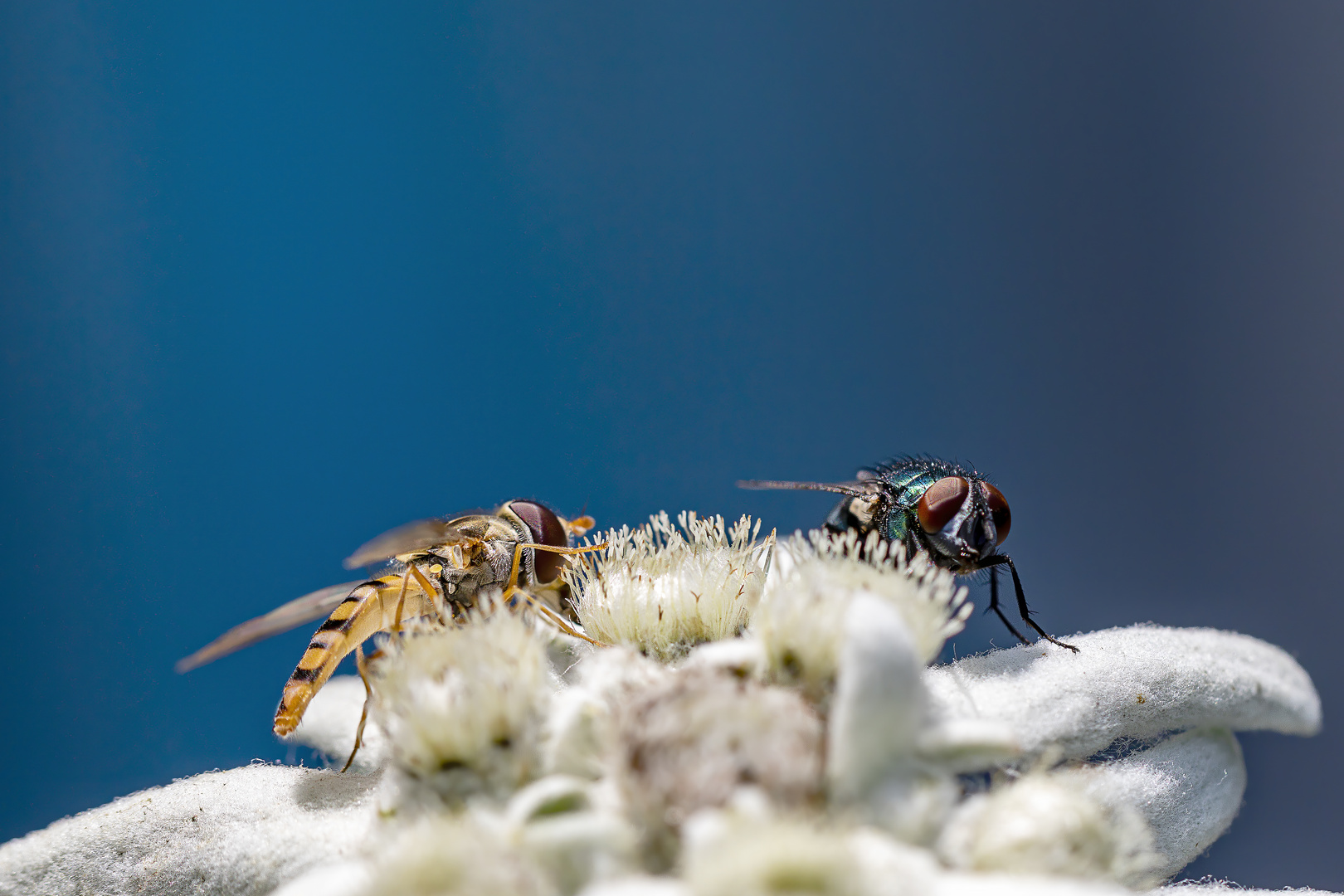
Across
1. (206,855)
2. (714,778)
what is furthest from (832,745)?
(206,855)

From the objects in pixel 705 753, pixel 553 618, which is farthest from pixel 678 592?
pixel 705 753

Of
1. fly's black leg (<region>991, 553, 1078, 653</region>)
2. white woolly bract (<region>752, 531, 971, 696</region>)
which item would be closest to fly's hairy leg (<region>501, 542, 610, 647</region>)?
white woolly bract (<region>752, 531, 971, 696</region>)

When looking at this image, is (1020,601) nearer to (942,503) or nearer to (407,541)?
(942,503)

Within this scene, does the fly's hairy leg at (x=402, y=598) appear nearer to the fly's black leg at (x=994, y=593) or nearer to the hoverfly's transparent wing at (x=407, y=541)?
the hoverfly's transparent wing at (x=407, y=541)

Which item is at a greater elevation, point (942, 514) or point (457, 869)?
point (942, 514)

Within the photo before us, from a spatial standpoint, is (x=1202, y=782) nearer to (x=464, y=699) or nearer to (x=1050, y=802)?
(x=1050, y=802)

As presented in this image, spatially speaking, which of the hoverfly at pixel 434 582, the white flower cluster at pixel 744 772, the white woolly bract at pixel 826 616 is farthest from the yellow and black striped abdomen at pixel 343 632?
the white woolly bract at pixel 826 616

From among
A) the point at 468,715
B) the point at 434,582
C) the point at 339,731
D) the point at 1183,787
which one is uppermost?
the point at 434,582
